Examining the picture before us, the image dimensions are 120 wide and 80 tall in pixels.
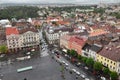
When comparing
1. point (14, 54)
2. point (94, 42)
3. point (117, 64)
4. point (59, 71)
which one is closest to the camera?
point (117, 64)

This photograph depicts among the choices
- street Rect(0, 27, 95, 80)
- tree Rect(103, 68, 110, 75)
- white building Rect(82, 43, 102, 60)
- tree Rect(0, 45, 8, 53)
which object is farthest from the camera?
tree Rect(0, 45, 8, 53)

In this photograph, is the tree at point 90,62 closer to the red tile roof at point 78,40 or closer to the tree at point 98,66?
the tree at point 98,66

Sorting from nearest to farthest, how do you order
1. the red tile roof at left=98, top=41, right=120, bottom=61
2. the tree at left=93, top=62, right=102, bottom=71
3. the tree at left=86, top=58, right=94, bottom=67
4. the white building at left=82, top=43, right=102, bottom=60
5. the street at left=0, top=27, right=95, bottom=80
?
1. the red tile roof at left=98, top=41, right=120, bottom=61
2. the tree at left=93, top=62, right=102, bottom=71
3. the street at left=0, top=27, right=95, bottom=80
4. the tree at left=86, top=58, right=94, bottom=67
5. the white building at left=82, top=43, right=102, bottom=60

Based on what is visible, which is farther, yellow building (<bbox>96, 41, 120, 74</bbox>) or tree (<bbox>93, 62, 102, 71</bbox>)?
tree (<bbox>93, 62, 102, 71</bbox>)

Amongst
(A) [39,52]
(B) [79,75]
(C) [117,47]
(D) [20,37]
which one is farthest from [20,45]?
(C) [117,47]

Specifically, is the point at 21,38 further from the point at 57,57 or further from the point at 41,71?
the point at 41,71

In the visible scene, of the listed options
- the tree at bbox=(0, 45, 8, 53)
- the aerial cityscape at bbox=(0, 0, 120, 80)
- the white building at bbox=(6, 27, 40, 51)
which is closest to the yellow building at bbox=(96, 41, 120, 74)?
the aerial cityscape at bbox=(0, 0, 120, 80)

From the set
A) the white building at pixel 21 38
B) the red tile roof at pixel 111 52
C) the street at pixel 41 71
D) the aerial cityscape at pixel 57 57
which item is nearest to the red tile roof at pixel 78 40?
the aerial cityscape at pixel 57 57

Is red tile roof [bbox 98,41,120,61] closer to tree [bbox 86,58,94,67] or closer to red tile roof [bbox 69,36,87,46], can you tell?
tree [bbox 86,58,94,67]

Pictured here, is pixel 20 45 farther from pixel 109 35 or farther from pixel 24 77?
pixel 109 35
